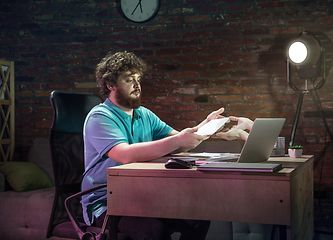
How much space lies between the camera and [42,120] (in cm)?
336

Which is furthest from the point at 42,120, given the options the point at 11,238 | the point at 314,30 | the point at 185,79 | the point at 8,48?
the point at 314,30

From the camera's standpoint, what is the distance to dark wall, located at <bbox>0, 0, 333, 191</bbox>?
9.82 feet

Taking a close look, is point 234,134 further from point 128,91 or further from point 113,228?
point 113,228

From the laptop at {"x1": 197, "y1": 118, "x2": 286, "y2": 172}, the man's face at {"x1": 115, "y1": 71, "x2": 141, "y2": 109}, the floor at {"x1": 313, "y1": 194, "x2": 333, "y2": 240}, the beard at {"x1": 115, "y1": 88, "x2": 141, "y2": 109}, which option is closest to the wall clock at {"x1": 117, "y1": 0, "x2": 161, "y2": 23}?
the man's face at {"x1": 115, "y1": 71, "x2": 141, "y2": 109}

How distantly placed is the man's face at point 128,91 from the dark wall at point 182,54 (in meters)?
1.31

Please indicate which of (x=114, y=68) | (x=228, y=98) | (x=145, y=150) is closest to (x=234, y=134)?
(x=145, y=150)

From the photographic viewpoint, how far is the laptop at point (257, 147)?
3.83 ft

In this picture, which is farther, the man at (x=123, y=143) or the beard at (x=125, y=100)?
the beard at (x=125, y=100)

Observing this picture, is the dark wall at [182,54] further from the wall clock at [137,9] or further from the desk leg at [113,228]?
the desk leg at [113,228]

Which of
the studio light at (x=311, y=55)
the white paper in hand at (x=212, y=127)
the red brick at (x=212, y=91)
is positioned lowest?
the white paper in hand at (x=212, y=127)

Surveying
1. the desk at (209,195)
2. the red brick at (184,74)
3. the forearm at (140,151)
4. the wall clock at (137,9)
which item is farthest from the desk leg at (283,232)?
the wall clock at (137,9)

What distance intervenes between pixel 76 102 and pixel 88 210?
26.3 inches

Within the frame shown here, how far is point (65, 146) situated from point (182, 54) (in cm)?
171

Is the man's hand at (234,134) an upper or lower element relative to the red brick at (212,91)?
lower
